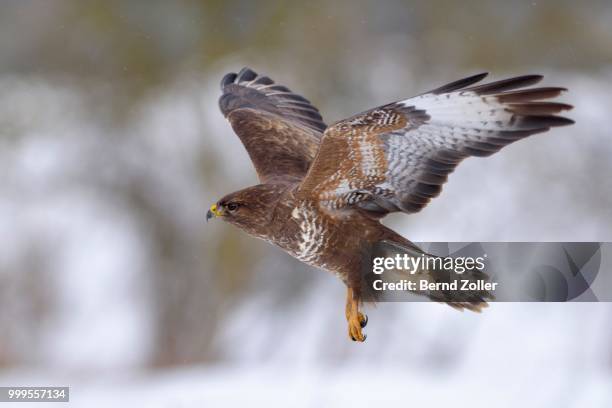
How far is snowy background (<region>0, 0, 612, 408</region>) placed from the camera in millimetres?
5730

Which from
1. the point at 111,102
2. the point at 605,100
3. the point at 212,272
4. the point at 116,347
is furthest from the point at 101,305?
the point at 605,100

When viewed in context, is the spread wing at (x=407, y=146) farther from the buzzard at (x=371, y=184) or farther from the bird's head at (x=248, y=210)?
the bird's head at (x=248, y=210)

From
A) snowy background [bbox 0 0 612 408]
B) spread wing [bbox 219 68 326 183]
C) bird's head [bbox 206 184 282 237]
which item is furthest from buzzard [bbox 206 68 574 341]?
snowy background [bbox 0 0 612 408]

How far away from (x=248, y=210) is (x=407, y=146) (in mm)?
609

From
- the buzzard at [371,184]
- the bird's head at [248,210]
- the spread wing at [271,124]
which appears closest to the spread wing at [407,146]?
the buzzard at [371,184]

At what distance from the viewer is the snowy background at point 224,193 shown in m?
5.73

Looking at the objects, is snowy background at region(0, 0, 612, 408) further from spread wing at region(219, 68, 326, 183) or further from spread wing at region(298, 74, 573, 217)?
spread wing at region(298, 74, 573, 217)

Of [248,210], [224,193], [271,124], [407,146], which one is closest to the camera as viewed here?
[248,210]

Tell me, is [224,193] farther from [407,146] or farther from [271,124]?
[407,146]

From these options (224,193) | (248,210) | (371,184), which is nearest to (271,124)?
(371,184)

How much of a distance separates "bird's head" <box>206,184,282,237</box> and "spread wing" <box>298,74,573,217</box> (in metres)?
0.21

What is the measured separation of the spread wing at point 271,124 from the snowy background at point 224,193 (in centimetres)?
142

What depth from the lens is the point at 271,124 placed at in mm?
4211

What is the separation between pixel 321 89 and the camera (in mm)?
7449
